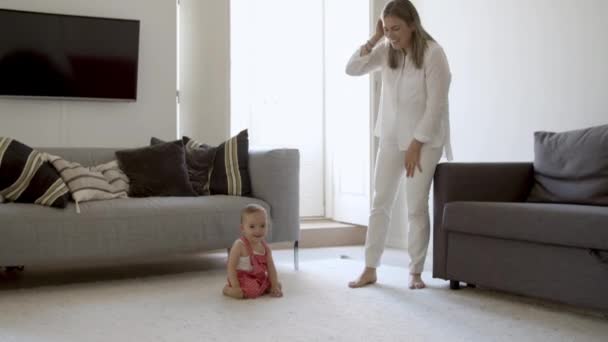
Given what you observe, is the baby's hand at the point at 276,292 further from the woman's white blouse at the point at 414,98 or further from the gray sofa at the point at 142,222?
the woman's white blouse at the point at 414,98

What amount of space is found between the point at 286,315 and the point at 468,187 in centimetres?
107

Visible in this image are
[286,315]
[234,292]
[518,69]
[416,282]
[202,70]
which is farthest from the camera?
[202,70]

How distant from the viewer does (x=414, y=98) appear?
2.82 metres

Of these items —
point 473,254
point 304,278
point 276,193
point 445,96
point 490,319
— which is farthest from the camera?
point 276,193

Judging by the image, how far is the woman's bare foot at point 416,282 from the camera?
2.79 m

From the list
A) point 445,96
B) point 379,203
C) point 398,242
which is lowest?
point 398,242

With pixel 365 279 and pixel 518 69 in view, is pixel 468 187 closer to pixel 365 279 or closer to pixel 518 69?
pixel 365 279

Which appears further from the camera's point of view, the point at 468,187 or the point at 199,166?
the point at 199,166

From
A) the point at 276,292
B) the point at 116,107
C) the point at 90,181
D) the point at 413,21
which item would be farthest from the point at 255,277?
the point at 116,107

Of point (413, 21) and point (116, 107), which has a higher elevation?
point (413, 21)

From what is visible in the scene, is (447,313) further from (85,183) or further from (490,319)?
(85,183)

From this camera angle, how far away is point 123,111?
421cm

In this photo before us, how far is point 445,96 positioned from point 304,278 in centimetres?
111

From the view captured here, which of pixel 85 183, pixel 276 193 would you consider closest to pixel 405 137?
pixel 276 193
